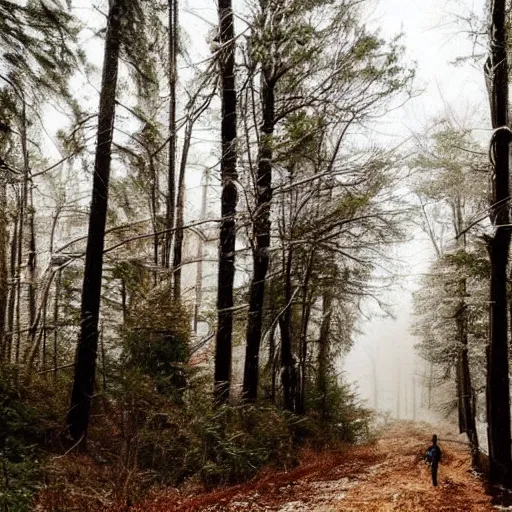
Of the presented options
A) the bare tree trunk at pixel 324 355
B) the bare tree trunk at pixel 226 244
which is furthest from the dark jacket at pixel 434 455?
the bare tree trunk at pixel 324 355

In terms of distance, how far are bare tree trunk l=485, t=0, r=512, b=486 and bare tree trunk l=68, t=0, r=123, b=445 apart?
284 inches

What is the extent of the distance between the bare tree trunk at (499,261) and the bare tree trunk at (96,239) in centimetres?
720

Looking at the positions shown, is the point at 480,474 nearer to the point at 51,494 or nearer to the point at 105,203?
the point at 51,494

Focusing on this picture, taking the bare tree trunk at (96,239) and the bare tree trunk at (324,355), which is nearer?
the bare tree trunk at (96,239)

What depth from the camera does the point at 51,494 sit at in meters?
4.92

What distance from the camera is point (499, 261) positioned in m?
7.69

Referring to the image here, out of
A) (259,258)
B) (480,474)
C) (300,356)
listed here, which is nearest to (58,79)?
(259,258)

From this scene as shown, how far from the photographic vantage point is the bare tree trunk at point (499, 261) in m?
7.39

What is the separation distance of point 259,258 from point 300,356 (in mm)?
4434

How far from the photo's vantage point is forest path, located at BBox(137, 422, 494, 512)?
19.4 feet

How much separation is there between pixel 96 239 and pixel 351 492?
22.2 ft

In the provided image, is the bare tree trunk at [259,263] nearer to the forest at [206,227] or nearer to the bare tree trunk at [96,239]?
the forest at [206,227]

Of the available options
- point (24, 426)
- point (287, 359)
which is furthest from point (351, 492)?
point (24, 426)

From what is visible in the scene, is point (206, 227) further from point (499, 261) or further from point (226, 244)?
point (499, 261)
